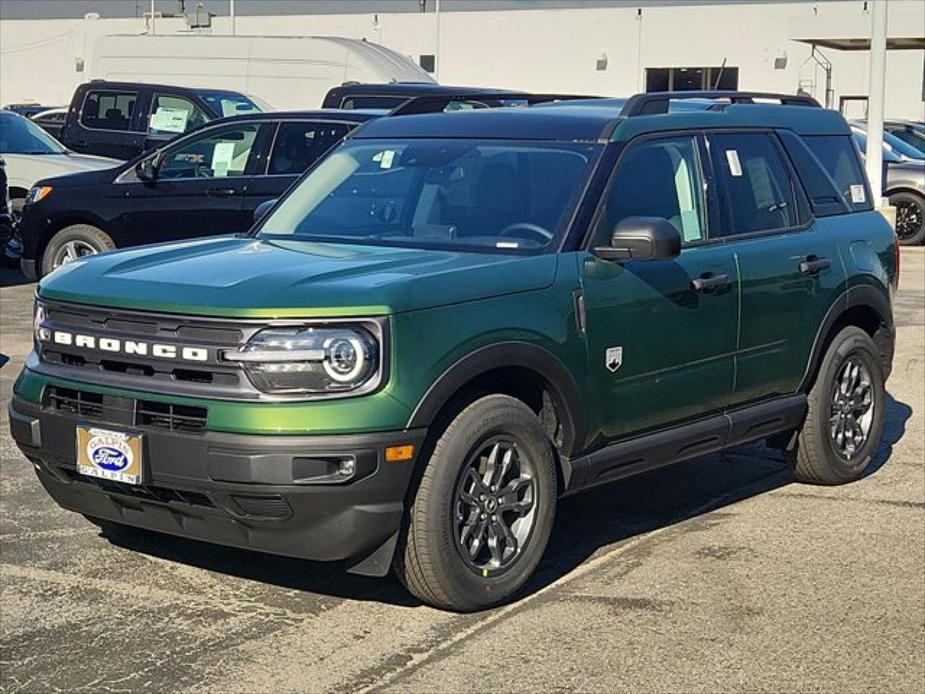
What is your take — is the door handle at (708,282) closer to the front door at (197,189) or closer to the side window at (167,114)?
the front door at (197,189)

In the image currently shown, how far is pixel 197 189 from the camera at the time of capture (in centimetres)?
1275

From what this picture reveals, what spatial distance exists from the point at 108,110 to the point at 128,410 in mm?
16028

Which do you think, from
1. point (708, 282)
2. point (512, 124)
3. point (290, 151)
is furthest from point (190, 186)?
point (708, 282)

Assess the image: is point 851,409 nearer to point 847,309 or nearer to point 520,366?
point 847,309

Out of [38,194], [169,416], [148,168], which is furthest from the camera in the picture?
[38,194]

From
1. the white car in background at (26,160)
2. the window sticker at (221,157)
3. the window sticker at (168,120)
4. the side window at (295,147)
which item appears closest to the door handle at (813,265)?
the side window at (295,147)

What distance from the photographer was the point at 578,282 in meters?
5.79

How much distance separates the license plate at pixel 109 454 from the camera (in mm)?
5113

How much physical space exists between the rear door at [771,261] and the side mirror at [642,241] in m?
0.83

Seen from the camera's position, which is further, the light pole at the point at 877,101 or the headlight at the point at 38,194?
the light pole at the point at 877,101

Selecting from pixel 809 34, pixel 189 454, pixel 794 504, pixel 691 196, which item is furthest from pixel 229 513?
pixel 809 34

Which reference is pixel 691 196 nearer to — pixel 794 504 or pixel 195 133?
pixel 794 504

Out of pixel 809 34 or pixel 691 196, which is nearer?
pixel 691 196

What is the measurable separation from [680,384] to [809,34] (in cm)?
3021
